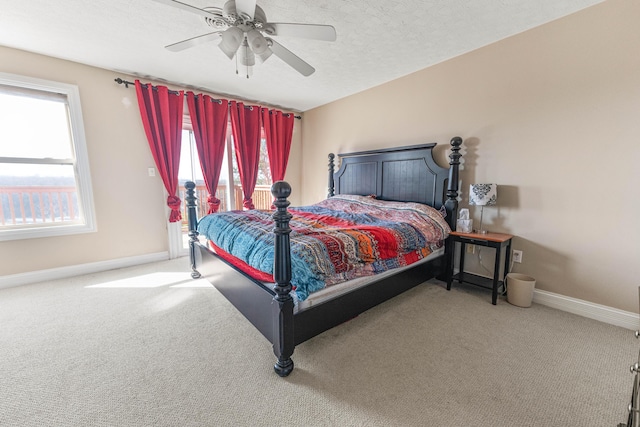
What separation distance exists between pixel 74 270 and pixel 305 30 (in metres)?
3.77

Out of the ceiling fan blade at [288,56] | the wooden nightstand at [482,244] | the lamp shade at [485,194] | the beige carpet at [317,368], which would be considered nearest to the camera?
the beige carpet at [317,368]

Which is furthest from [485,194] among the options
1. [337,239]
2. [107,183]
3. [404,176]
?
[107,183]

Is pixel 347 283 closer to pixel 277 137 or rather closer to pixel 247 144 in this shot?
pixel 247 144

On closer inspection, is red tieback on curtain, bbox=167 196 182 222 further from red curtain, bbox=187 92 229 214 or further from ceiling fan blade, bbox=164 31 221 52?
ceiling fan blade, bbox=164 31 221 52

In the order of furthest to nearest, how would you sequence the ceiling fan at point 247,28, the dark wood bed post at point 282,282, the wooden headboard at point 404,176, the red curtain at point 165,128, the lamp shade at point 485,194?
1. the red curtain at point 165,128
2. the wooden headboard at point 404,176
3. the lamp shade at point 485,194
4. the ceiling fan at point 247,28
5. the dark wood bed post at point 282,282

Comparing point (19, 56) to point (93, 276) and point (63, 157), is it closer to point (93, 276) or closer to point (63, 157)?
point (63, 157)

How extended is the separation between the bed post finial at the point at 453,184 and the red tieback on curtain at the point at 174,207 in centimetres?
358

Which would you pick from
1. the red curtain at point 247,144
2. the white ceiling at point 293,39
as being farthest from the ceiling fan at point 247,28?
the red curtain at point 247,144

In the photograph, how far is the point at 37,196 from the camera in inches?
118

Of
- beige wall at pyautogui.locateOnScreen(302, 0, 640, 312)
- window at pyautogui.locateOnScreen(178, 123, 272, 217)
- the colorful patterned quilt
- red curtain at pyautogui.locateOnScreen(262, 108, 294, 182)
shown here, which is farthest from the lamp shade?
window at pyautogui.locateOnScreen(178, 123, 272, 217)

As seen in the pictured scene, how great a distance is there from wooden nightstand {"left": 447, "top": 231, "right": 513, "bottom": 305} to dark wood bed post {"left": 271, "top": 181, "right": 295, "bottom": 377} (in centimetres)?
199

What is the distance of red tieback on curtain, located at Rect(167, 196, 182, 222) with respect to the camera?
3645 mm

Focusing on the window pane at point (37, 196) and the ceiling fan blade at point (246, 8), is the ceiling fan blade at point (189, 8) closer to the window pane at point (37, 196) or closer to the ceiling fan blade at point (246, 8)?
the ceiling fan blade at point (246, 8)

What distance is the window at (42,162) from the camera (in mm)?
2793
